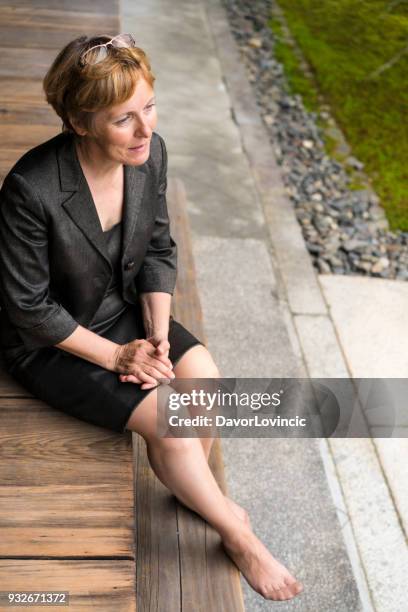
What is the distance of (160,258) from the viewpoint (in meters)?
2.11

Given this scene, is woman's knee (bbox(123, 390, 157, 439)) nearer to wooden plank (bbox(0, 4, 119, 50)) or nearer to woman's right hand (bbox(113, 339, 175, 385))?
woman's right hand (bbox(113, 339, 175, 385))

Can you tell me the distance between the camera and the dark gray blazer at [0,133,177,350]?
1.69m

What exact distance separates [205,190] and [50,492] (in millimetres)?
2945

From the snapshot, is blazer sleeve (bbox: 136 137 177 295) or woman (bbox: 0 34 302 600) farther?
blazer sleeve (bbox: 136 137 177 295)

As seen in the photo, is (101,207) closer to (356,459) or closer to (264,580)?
(264,580)

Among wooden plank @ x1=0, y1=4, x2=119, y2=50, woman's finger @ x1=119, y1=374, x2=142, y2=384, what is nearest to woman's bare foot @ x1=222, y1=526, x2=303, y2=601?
woman's finger @ x1=119, y1=374, x2=142, y2=384

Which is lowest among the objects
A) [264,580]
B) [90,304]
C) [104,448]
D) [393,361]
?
[393,361]

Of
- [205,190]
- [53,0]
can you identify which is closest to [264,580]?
[205,190]

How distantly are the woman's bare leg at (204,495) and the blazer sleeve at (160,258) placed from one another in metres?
0.38

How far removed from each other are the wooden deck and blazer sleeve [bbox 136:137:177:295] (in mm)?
453

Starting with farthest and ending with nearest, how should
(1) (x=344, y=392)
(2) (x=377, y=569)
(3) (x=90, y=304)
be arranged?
1. (1) (x=344, y=392)
2. (2) (x=377, y=569)
3. (3) (x=90, y=304)

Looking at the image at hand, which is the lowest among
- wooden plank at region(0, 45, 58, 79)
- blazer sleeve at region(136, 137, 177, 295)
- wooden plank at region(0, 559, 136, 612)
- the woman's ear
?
wooden plank at region(0, 559, 136, 612)

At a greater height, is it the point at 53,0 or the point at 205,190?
the point at 53,0

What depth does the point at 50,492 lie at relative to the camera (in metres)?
1.62
